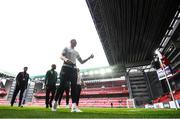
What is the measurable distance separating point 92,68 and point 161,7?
29.4 meters

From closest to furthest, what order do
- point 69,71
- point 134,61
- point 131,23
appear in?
point 69,71
point 131,23
point 134,61

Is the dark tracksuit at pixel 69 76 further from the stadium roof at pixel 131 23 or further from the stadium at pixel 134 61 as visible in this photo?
the stadium roof at pixel 131 23

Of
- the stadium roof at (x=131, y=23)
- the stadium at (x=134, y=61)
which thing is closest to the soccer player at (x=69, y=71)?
the stadium at (x=134, y=61)

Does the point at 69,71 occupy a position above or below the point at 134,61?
below

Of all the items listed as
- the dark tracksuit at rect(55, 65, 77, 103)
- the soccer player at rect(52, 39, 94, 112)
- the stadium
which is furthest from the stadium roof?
the dark tracksuit at rect(55, 65, 77, 103)

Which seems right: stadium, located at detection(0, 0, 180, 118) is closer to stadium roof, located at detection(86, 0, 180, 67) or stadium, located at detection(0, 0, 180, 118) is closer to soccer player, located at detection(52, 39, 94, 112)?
stadium roof, located at detection(86, 0, 180, 67)

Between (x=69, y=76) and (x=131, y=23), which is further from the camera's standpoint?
(x=131, y=23)

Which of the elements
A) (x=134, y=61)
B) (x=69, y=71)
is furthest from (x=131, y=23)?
(x=69, y=71)

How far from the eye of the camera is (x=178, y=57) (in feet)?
65.0

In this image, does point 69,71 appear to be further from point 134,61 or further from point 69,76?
point 134,61

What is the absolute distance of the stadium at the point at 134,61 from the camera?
464 centimetres

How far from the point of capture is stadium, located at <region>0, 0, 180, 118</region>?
4641 mm

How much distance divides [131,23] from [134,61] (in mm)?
13604

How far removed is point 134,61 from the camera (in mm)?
29188
